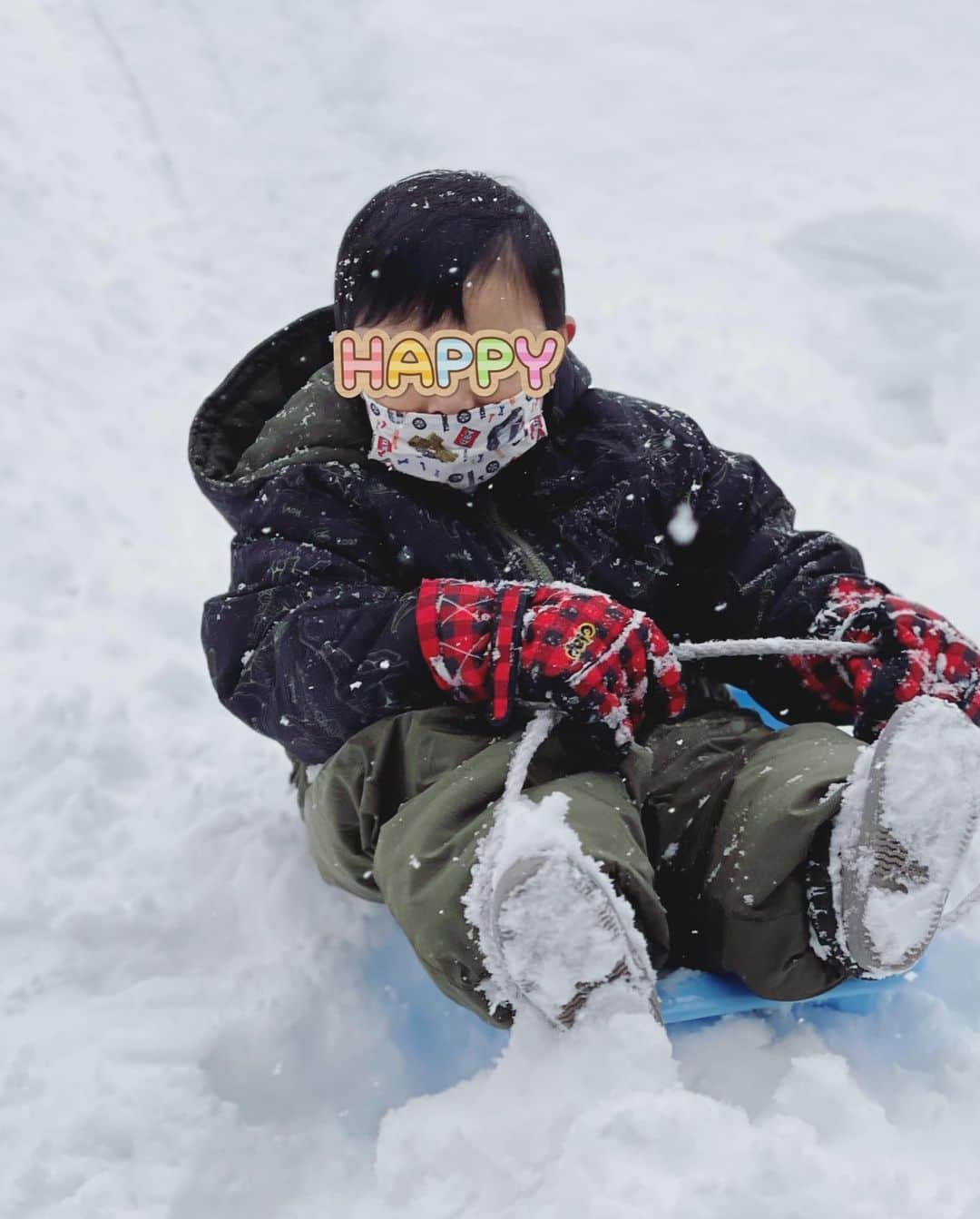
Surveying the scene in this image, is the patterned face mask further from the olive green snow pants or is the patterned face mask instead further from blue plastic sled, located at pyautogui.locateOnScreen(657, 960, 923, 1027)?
blue plastic sled, located at pyautogui.locateOnScreen(657, 960, 923, 1027)

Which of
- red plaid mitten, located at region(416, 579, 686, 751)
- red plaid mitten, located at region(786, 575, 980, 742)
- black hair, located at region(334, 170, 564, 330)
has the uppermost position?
black hair, located at region(334, 170, 564, 330)

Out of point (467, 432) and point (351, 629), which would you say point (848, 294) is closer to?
point (467, 432)

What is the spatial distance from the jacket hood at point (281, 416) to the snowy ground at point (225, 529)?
19.9 inches

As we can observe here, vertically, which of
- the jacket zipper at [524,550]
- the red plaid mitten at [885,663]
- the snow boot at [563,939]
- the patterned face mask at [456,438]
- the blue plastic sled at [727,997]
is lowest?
the blue plastic sled at [727,997]

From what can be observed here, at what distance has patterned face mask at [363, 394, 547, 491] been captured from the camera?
1.49m

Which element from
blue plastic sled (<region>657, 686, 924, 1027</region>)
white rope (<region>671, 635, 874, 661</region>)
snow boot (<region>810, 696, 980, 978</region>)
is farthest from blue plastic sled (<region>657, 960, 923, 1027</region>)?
white rope (<region>671, 635, 874, 661</region>)

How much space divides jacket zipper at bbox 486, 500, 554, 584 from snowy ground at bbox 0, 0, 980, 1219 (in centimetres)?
50

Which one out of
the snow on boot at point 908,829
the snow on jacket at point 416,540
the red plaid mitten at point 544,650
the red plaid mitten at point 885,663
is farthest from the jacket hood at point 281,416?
the snow on boot at point 908,829

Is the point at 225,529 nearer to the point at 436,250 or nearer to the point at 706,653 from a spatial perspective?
the point at 436,250

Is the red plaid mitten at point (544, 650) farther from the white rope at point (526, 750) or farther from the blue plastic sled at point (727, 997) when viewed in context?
the blue plastic sled at point (727, 997)

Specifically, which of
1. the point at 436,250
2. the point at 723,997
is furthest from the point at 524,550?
the point at 723,997

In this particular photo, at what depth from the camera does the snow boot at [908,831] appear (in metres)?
1.11

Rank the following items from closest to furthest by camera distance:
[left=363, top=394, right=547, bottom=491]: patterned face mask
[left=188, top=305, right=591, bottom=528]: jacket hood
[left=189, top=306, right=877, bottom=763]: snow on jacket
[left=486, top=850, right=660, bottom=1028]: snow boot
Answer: [left=486, top=850, right=660, bottom=1028]: snow boot < [left=189, top=306, right=877, bottom=763]: snow on jacket < [left=363, top=394, right=547, bottom=491]: patterned face mask < [left=188, top=305, right=591, bottom=528]: jacket hood

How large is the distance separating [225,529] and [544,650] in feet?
5.17
